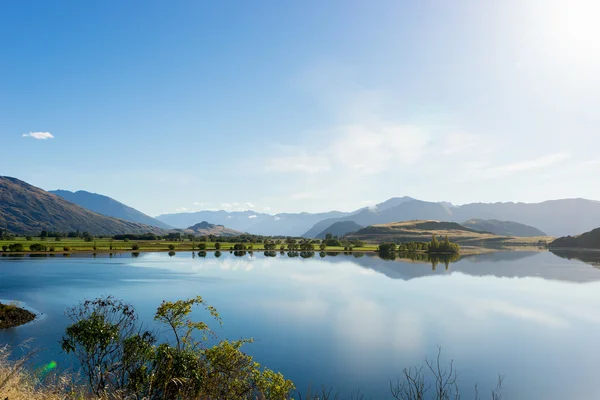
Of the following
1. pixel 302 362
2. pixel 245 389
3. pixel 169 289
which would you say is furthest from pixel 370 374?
pixel 169 289

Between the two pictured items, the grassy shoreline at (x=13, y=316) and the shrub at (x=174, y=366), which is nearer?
the shrub at (x=174, y=366)

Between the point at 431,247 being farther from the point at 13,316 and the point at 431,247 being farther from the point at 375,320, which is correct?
the point at 13,316

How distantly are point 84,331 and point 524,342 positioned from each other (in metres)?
37.3

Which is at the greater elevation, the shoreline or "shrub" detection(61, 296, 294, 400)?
"shrub" detection(61, 296, 294, 400)

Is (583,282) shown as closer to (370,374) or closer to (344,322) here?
(344,322)

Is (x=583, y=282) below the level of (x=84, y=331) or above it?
below

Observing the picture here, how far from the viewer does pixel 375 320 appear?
43.3 m

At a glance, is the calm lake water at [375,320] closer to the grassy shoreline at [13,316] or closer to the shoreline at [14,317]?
the shoreline at [14,317]

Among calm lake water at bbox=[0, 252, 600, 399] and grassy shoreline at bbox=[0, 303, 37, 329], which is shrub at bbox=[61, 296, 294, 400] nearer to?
calm lake water at bbox=[0, 252, 600, 399]

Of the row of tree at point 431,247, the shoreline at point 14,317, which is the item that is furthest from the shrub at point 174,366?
the row of tree at point 431,247

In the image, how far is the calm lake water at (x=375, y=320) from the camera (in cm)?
2767

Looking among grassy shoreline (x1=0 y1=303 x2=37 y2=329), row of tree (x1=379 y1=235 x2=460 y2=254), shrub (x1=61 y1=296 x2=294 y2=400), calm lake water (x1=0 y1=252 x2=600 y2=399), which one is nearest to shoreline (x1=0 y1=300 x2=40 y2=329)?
grassy shoreline (x1=0 y1=303 x2=37 y2=329)

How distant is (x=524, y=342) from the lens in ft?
119

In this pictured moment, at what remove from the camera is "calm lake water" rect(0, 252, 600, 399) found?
90.8ft
